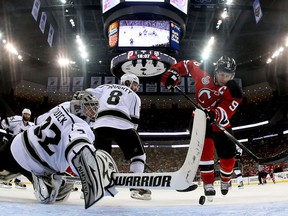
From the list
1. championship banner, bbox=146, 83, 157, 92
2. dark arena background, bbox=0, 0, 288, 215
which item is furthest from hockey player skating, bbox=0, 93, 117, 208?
championship banner, bbox=146, 83, 157, 92

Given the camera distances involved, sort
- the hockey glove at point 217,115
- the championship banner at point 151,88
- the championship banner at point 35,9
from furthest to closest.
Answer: the championship banner at point 151,88 → the championship banner at point 35,9 → the hockey glove at point 217,115

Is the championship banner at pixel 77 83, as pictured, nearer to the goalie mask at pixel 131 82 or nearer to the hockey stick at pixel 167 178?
the goalie mask at pixel 131 82

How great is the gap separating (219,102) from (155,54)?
6.74m

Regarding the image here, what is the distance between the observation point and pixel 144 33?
9.84 metres

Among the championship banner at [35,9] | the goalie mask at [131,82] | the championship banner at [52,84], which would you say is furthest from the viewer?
the championship banner at [52,84]

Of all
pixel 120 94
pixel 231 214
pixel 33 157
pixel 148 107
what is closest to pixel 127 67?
pixel 120 94

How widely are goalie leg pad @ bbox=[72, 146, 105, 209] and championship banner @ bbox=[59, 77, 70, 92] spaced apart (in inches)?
727

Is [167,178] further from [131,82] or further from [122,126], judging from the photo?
[131,82]

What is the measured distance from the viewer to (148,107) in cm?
2150

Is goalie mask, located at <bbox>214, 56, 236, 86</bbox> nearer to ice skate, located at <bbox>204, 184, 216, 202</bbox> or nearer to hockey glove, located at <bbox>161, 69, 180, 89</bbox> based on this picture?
hockey glove, located at <bbox>161, 69, 180, 89</bbox>

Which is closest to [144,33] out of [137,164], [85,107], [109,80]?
[137,164]

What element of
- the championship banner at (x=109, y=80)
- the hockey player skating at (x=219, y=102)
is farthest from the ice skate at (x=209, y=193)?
the championship banner at (x=109, y=80)

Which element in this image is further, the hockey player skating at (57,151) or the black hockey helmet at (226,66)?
the black hockey helmet at (226,66)

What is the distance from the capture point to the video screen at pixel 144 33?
964cm
